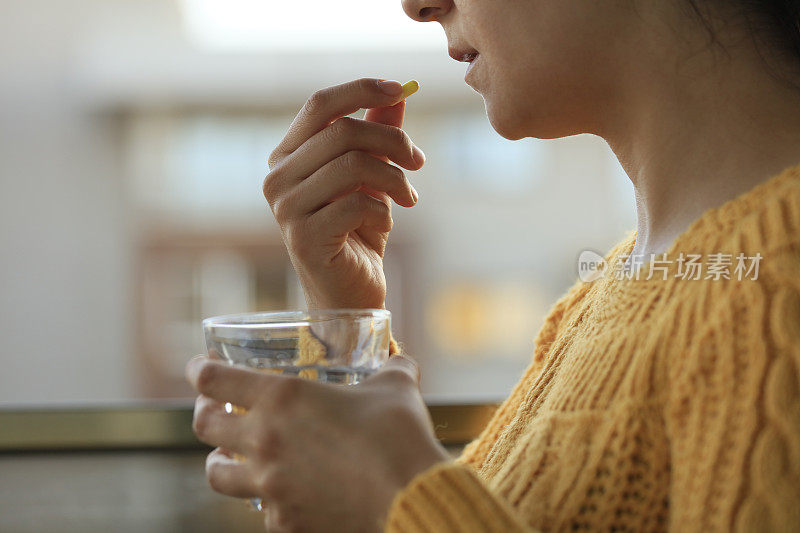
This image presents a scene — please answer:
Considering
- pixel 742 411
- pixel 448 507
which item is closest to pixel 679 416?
pixel 742 411

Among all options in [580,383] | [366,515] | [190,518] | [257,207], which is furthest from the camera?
[257,207]

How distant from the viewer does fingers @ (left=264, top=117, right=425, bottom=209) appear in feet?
2.28

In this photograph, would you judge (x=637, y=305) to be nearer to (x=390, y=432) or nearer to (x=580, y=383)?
(x=580, y=383)

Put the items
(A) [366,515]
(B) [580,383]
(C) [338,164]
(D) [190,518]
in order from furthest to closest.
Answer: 1. (D) [190,518]
2. (C) [338,164]
3. (B) [580,383]
4. (A) [366,515]

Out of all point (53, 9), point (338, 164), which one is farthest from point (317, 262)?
point (53, 9)

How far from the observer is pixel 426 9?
0.66 metres

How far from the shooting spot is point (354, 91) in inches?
27.5

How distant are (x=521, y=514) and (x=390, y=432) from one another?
4.6 inches

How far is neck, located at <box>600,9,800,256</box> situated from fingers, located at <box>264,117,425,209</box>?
0.21 m

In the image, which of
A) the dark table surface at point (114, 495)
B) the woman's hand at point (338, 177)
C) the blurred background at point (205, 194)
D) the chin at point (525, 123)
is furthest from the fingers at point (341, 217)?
the blurred background at point (205, 194)

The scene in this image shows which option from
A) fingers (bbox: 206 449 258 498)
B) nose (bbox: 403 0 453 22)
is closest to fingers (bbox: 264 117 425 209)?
nose (bbox: 403 0 453 22)

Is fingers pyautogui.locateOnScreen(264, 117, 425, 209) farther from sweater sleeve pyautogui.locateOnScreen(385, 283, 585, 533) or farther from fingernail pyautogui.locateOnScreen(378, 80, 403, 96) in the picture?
sweater sleeve pyautogui.locateOnScreen(385, 283, 585, 533)

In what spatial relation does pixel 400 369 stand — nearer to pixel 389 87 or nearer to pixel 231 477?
pixel 231 477

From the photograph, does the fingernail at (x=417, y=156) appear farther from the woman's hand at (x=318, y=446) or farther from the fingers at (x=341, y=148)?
the woman's hand at (x=318, y=446)
